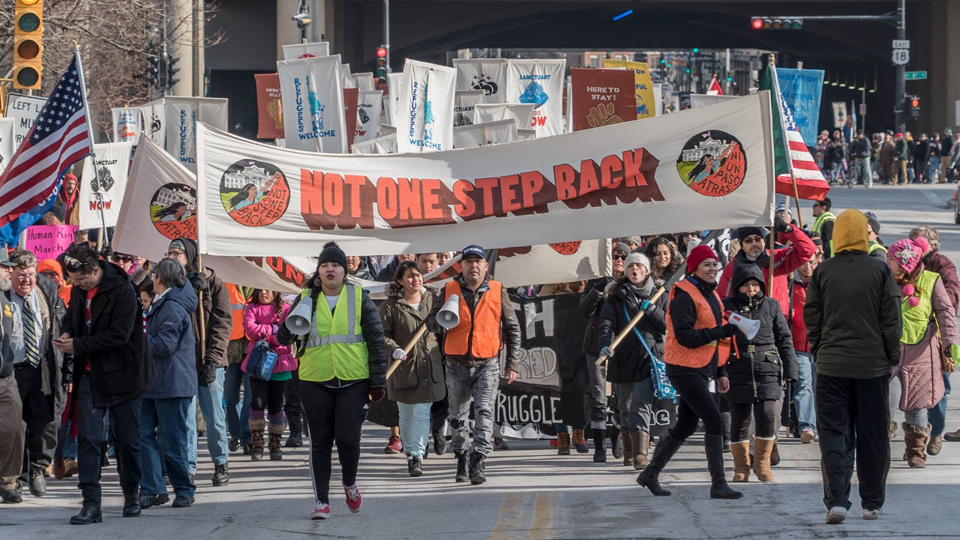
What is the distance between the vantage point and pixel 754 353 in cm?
→ 944

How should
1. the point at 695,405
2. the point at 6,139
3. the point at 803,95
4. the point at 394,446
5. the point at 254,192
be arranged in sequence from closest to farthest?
the point at 695,405 → the point at 254,192 → the point at 394,446 → the point at 6,139 → the point at 803,95

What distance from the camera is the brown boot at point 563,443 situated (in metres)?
11.1

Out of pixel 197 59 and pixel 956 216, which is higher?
pixel 197 59

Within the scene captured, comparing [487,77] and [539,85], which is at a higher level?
[487,77]

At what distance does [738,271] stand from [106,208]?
31.7ft

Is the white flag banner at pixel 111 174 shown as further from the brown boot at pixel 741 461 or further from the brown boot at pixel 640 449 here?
the brown boot at pixel 741 461

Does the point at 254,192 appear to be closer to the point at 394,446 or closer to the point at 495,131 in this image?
the point at 394,446

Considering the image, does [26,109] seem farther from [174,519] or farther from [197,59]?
[197,59]

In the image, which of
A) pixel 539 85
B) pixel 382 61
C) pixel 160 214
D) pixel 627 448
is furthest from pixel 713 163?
pixel 382 61

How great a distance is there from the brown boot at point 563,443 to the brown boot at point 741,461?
193 centimetres

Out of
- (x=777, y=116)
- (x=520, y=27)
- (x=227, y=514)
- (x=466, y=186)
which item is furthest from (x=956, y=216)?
(x=520, y=27)

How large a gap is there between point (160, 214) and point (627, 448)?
4055 millimetres

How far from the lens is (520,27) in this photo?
218 feet

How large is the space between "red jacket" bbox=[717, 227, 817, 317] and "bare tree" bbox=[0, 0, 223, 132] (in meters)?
6.06
